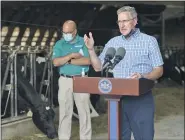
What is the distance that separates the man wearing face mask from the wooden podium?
2.55 m

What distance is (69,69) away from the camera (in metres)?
5.89

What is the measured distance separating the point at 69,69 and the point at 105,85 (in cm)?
284

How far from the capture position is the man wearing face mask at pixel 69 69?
578 cm

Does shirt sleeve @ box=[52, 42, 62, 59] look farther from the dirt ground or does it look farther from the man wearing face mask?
the dirt ground

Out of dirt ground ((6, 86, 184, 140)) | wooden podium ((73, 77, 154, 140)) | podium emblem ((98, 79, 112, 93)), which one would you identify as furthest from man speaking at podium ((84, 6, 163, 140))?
dirt ground ((6, 86, 184, 140))

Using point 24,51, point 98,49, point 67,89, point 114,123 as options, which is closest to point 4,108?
point 24,51

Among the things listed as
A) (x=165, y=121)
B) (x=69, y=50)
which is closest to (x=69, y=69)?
(x=69, y=50)

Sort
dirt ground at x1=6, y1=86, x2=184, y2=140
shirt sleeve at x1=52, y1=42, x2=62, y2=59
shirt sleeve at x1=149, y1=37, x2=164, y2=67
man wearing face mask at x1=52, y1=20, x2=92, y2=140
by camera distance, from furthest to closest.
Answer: dirt ground at x1=6, y1=86, x2=184, y2=140 → shirt sleeve at x1=52, y1=42, x2=62, y2=59 → man wearing face mask at x1=52, y1=20, x2=92, y2=140 → shirt sleeve at x1=149, y1=37, x2=164, y2=67

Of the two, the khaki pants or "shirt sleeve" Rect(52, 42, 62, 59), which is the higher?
"shirt sleeve" Rect(52, 42, 62, 59)

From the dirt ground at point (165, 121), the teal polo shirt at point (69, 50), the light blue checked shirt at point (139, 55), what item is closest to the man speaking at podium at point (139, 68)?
the light blue checked shirt at point (139, 55)

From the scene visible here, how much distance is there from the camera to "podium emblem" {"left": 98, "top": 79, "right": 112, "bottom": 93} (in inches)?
121

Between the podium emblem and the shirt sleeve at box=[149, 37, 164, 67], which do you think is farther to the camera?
the shirt sleeve at box=[149, 37, 164, 67]

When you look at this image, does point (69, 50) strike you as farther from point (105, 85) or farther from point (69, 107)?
point (105, 85)

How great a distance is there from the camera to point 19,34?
12.3m
